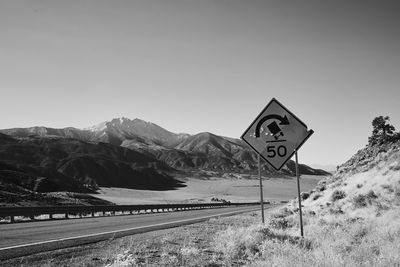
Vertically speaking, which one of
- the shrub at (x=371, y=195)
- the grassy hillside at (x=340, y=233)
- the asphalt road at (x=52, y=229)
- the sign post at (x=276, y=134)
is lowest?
the asphalt road at (x=52, y=229)

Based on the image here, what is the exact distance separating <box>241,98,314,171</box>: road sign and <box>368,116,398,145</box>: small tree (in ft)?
95.0

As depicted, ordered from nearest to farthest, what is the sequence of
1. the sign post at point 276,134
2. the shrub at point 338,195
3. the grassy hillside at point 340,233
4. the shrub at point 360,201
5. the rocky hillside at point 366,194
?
the grassy hillside at point 340,233
the sign post at point 276,134
the rocky hillside at point 366,194
the shrub at point 360,201
the shrub at point 338,195

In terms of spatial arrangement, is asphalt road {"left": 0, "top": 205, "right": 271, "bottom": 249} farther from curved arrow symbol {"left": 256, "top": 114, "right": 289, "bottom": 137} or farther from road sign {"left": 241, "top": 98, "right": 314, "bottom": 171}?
curved arrow symbol {"left": 256, "top": 114, "right": 289, "bottom": 137}

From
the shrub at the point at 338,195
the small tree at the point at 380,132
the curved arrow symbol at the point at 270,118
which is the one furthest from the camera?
the small tree at the point at 380,132

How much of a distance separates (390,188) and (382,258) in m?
13.2

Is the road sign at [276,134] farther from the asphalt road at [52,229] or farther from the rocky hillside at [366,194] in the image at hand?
the rocky hillside at [366,194]

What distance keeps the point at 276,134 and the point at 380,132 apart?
3350cm

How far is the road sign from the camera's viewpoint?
27.0 ft

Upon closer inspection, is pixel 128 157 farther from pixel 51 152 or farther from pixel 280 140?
pixel 280 140

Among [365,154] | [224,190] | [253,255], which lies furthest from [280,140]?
[224,190]

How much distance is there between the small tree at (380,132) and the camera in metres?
34.3

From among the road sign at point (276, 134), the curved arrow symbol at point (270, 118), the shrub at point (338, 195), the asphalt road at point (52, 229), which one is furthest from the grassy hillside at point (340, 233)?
the asphalt road at point (52, 229)

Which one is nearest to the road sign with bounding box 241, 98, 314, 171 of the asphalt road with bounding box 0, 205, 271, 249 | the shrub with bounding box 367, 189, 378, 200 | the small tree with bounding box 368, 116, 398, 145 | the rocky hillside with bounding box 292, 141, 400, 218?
the asphalt road with bounding box 0, 205, 271, 249

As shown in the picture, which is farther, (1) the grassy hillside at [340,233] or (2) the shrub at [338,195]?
(2) the shrub at [338,195]
